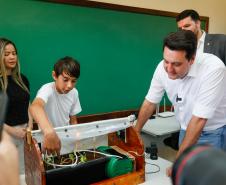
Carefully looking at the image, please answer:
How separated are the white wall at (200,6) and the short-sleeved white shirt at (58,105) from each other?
124 cm

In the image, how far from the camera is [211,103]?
1.37m

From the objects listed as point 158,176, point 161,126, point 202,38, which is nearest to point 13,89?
point 158,176

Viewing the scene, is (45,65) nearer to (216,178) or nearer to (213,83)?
(213,83)

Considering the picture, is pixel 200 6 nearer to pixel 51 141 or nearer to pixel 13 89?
pixel 13 89

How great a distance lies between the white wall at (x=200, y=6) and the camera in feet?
9.41

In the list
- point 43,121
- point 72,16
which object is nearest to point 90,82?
point 72,16

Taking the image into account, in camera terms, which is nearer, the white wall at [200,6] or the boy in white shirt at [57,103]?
the boy in white shirt at [57,103]

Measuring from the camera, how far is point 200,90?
1439 millimetres

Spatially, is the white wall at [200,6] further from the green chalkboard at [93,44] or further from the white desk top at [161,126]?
the white desk top at [161,126]

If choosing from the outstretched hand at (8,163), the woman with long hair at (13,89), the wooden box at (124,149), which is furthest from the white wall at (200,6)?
the outstretched hand at (8,163)

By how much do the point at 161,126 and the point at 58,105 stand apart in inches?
50.8

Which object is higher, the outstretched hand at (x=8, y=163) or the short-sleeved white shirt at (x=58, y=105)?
the outstretched hand at (x=8, y=163)

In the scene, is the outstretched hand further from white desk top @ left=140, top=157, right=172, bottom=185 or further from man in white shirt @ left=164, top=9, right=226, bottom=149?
man in white shirt @ left=164, top=9, right=226, bottom=149

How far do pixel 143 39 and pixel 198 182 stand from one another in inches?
109
